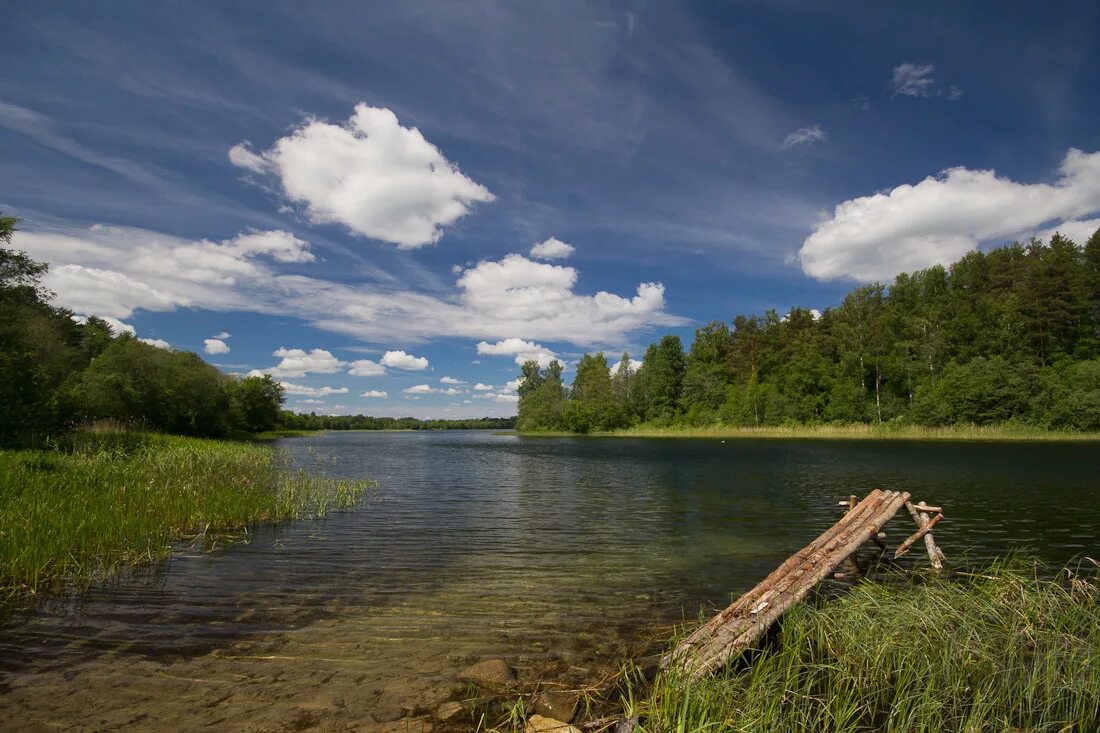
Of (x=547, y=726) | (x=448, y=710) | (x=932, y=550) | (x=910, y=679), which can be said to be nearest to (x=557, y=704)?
(x=547, y=726)

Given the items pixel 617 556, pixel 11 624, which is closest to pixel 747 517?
pixel 617 556

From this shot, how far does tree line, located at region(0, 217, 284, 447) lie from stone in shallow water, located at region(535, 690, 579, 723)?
26539mm

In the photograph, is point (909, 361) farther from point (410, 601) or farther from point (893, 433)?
point (410, 601)

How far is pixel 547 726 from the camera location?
17.3ft

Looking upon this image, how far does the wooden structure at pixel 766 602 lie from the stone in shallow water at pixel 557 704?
3.96ft

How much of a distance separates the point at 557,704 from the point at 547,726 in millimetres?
607

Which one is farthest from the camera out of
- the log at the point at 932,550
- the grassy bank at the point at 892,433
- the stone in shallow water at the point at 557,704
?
the grassy bank at the point at 892,433

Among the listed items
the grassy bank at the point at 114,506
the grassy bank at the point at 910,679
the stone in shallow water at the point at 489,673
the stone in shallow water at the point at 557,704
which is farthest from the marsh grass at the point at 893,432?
the stone in shallow water at the point at 557,704

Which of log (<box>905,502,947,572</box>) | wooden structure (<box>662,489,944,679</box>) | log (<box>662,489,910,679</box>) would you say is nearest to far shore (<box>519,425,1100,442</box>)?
log (<box>905,502,947,572</box>)

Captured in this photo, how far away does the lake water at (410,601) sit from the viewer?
20.1 feet

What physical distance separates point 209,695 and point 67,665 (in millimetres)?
2478

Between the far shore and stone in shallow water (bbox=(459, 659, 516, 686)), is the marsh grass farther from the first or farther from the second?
stone in shallow water (bbox=(459, 659, 516, 686))

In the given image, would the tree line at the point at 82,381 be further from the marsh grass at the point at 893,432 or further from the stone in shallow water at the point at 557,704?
the marsh grass at the point at 893,432

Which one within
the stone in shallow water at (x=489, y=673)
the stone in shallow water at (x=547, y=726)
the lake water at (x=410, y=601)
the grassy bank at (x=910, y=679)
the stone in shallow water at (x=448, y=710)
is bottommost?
the lake water at (x=410, y=601)
